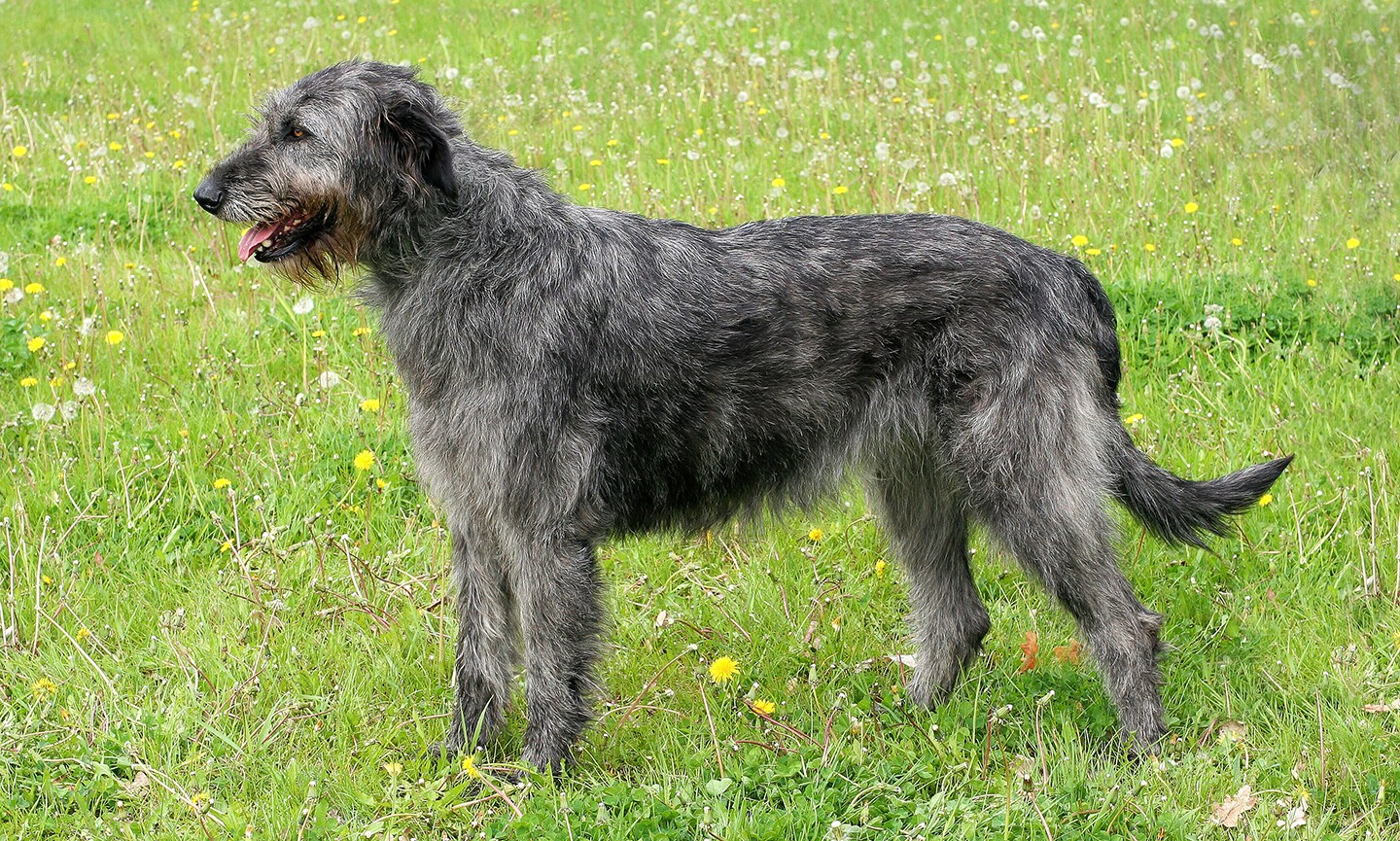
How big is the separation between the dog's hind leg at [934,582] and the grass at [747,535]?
0.40 feet

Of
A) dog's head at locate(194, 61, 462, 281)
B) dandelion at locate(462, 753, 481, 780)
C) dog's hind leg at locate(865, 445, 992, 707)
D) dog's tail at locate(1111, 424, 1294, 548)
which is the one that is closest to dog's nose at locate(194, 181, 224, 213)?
dog's head at locate(194, 61, 462, 281)

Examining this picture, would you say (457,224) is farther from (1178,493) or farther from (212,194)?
(1178,493)

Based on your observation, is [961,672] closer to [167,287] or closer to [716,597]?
[716,597]

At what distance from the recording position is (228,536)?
4797mm

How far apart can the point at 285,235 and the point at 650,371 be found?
1.08 m

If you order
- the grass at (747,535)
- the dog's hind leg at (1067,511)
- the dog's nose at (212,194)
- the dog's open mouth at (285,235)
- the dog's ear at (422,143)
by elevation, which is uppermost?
the dog's ear at (422,143)

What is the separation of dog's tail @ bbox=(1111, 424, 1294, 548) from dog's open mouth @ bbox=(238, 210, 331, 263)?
2445 mm

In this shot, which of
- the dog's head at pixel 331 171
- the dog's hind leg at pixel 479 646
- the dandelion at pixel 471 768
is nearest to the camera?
the dandelion at pixel 471 768

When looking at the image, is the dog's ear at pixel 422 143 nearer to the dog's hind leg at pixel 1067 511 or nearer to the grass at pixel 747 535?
the grass at pixel 747 535

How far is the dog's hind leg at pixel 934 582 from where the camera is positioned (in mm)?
4250

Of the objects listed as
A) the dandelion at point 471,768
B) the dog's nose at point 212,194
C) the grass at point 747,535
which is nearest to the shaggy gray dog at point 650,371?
the dog's nose at point 212,194

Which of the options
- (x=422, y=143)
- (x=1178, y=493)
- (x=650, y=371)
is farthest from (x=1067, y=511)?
(x=422, y=143)

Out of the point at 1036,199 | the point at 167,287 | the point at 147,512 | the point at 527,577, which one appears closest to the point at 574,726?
the point at 527,577

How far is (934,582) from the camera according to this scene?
429 cm
